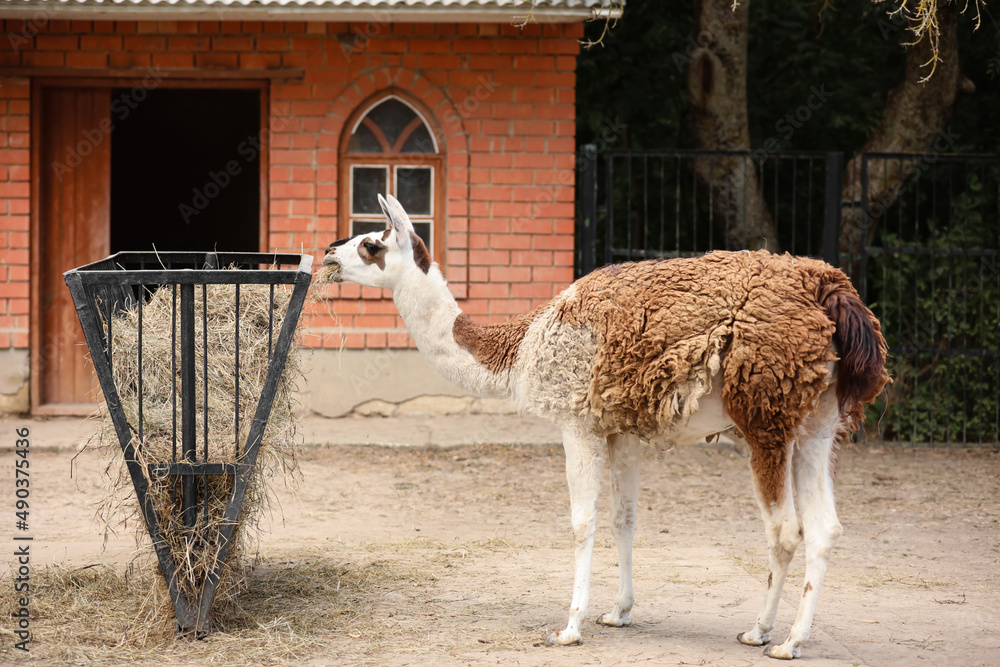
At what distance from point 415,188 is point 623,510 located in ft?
18.0

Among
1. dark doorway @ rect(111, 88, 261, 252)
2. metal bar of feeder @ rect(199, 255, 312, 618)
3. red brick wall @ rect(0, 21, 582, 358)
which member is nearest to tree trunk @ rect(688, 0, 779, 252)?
red brick wall @ rect(0, 21, 582, 358)

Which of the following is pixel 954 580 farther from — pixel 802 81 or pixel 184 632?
pixel 802 81

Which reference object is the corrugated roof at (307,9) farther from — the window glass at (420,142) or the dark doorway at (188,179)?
the dark doorway at (188,179)

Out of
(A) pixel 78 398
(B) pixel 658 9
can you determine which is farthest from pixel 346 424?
(B) pixel 658 9

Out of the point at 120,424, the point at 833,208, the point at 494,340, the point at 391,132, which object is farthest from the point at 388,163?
the point at 120,424

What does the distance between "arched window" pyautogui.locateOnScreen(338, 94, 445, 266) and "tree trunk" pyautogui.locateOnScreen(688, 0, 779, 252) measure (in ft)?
9.35

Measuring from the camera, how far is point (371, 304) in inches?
370

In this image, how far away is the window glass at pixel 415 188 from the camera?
9.53 m

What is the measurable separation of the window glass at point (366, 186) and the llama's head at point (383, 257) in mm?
4706

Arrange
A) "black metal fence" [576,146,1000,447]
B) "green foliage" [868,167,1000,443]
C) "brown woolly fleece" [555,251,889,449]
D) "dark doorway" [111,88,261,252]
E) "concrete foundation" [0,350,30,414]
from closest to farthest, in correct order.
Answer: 1. "brown woolly fleece" [555,251,889,449]
2. "black metal fence" [576,146,1000,447]
3. "concrete foundation" [0,350,30,414]
4. "green foliage" [868,167,1000,443]
5. "dark doorway" [111,88,261,252]

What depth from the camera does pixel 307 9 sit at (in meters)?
8.46

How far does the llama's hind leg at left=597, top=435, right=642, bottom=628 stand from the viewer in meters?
4.62

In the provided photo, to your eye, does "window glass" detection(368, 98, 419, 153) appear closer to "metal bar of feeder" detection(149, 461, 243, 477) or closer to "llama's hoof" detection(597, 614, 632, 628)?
"metal bar of feeder" detection(149, 461, 243, 477)

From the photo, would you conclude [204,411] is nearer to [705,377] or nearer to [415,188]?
[705,377]
